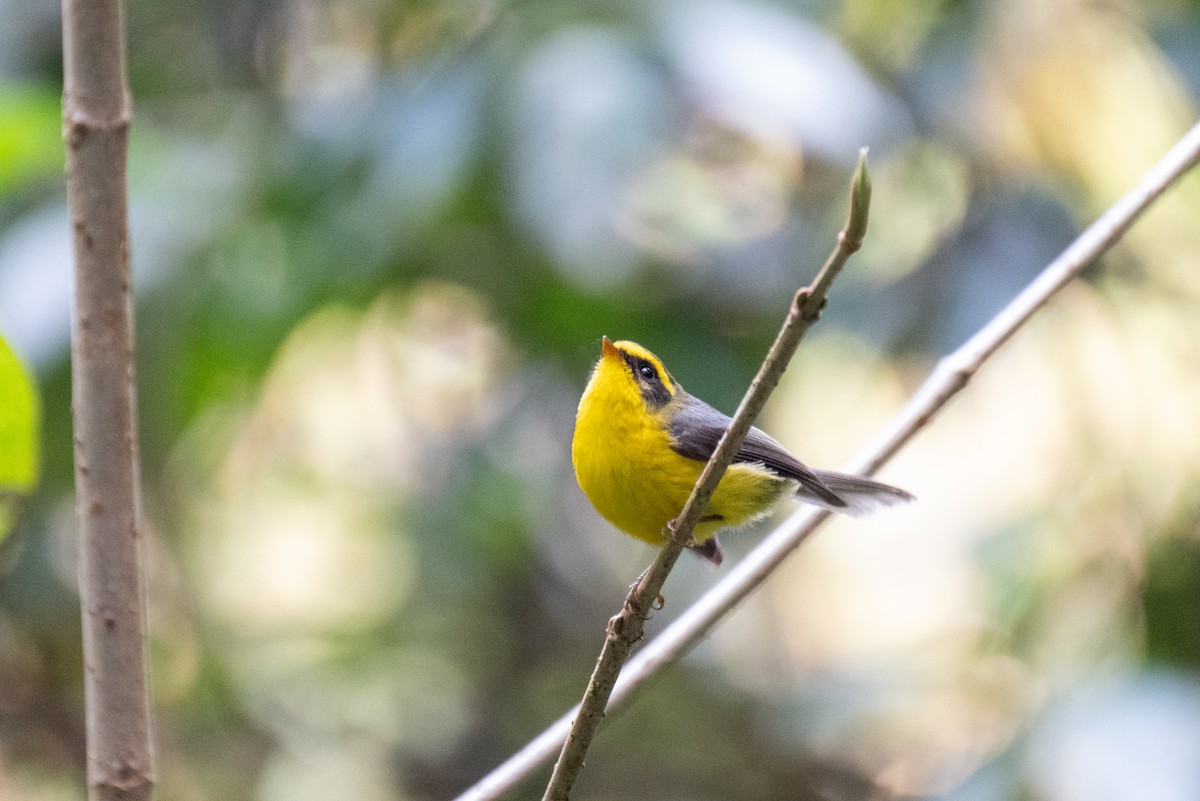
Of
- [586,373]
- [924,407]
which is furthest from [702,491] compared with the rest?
[586,373]

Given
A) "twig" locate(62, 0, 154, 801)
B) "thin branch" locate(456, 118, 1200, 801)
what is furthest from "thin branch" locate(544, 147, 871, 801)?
"twig" locate(62, 0, 154, 801)

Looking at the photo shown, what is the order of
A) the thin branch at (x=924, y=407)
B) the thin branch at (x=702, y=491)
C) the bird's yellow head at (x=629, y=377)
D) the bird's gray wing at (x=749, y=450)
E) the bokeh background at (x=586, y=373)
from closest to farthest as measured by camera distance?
the thin branch at (x=702, y=491) < the thin branch at (x=924, y=407) < the bird's gray wing at (x=749, y=450) < the bird's yellow head at (x=629, y=377) < the bokeh background at (x=586, y=373)

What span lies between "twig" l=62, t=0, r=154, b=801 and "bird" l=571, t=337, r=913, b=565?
1640 mm

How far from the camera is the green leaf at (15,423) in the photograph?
1.26 m

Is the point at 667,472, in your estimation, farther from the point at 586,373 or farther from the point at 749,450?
the point at 586,373

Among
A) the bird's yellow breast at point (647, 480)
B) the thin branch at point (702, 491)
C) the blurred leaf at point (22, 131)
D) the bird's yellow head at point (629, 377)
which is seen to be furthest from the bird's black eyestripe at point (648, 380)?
the blurred leaf at point (22, 131)

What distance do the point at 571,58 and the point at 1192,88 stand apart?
242 centimetres

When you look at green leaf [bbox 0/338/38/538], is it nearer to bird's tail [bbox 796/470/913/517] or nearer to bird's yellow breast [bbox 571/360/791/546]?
bird's yellow breast [bbox 571/360/791/546]

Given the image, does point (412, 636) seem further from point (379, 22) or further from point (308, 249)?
point (379, 22)

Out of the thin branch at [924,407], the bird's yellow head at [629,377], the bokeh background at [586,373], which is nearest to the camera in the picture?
the thin branch at [924,407]

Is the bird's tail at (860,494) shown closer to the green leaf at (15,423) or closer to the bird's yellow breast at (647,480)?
the bird's yellow breast at (647,480)

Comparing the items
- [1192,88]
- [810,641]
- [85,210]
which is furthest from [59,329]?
[1192,88]

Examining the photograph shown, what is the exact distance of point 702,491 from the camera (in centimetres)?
167

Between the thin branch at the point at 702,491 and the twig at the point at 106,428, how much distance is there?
1.76ft
